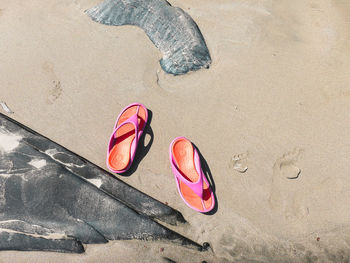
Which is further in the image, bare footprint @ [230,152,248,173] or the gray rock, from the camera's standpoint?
the gray rock

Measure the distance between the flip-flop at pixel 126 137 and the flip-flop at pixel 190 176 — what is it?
46 cm

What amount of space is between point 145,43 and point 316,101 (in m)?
2.45

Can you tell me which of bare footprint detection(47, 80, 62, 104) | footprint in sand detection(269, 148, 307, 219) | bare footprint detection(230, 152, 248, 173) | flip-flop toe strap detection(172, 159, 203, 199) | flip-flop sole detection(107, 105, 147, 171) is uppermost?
bare footprint detection(47, 80, 62, 104)

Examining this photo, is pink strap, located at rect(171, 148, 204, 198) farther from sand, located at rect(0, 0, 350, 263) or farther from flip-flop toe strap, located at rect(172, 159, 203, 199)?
sand, located at rect(0, 0, 350, 263)

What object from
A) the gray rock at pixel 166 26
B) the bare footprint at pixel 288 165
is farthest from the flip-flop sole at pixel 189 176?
the gray rock at pixel 166 26

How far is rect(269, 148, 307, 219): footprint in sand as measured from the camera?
9.33ft

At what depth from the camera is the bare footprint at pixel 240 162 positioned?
3.05 meters

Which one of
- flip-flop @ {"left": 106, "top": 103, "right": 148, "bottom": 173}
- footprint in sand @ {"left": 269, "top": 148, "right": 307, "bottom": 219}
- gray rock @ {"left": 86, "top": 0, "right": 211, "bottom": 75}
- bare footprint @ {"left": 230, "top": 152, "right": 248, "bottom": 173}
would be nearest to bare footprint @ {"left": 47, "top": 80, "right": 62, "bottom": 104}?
flip-flop @ {"left": 106, "top": 103, "right": 148, "bottom": 173}

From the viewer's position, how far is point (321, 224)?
2785mm

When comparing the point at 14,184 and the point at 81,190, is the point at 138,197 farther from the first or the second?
the point at 14,184

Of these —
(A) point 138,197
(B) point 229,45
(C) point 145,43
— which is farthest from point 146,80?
(A) point 138,197

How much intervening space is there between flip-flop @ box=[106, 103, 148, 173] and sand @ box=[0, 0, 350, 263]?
13cm

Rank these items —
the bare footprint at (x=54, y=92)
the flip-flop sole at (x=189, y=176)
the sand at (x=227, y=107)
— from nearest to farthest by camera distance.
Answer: the sand at (x=227, y=107) → the flip-flop sole at (x=189, y=176) → the bare footprint at (x=54, y=92)

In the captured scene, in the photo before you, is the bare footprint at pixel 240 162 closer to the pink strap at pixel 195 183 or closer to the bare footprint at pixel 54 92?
the pink strap at pixel 195 183
